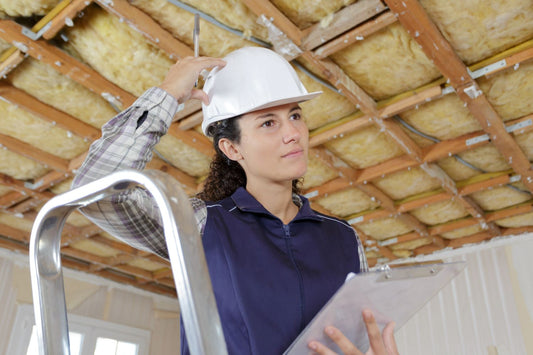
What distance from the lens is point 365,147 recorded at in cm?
375

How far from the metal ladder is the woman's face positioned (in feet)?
2.25

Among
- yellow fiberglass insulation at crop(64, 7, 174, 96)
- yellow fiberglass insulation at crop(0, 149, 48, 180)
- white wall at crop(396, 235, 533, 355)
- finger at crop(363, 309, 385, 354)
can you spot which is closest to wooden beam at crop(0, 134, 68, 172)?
yellow fiberglass insulation at crop(0, 149, 48, 180)

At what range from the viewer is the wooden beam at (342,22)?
2.40m

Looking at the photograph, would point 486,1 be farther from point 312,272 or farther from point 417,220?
point 417,220

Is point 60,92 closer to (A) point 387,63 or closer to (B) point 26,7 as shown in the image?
(B) point 26,7

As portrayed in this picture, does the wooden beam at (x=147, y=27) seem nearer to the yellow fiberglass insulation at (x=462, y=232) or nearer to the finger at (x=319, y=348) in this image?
the finger at (x=319, y=348)

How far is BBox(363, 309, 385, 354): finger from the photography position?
0.78 metres

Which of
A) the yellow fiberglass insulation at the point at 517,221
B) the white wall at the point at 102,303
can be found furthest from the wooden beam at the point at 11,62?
the yellow fiberglass insulation at the point at 517,221

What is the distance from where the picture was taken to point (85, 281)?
21.1 ft

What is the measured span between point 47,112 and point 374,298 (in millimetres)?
3047

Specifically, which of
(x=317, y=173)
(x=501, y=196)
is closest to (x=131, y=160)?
(x=317, y=173)

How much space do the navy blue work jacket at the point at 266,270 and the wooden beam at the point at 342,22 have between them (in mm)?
1537

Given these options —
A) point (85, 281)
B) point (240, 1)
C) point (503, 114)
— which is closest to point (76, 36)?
point (240, 1)

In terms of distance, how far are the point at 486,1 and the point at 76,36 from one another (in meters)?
2.22
